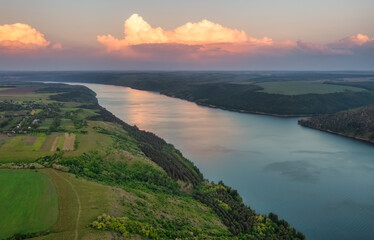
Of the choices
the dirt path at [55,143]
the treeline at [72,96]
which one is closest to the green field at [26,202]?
the dirt path at [55,143]

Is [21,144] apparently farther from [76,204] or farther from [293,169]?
[293,169]

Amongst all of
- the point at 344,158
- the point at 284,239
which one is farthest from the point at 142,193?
the point at 344,158

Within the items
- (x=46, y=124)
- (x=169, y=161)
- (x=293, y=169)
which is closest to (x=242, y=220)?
(x=169, y=161)

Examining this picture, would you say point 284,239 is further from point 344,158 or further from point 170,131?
point 170,131

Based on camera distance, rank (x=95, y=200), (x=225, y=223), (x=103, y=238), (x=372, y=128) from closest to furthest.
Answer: (x=103, y=238), (x=95, y=200), (x=225, y=223), (x=372, y=128)

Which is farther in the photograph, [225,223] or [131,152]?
[131,152]
